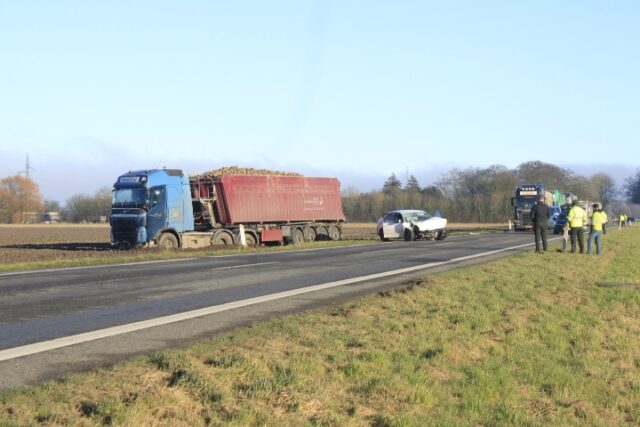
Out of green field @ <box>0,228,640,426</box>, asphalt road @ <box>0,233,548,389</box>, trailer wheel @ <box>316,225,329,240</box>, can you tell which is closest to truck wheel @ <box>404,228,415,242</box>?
trailer wheel @ <box>316,225,329,240</box>

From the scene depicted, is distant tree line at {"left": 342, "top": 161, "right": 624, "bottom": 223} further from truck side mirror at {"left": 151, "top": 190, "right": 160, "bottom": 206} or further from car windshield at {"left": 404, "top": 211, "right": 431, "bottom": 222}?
truck side mirror at {"left": 151, "top": 190, "right": 160, "bottom": 206}

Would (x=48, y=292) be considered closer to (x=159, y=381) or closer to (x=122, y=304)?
(x=122, y=304)

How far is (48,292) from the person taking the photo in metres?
13.0

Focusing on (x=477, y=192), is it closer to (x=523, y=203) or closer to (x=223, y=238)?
(x=523, y=203)

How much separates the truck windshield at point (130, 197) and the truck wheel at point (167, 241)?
1556 millimetres

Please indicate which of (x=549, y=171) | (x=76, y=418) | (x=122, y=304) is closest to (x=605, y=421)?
(x=76, y=418)

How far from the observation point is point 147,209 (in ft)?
97.6

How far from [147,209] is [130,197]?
95cm

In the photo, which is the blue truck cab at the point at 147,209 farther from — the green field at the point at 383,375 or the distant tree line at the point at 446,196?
the distant tree line at the point at 446,196

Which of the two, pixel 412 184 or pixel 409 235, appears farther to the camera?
pixel 412 184

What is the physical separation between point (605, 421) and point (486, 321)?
11.8 ft

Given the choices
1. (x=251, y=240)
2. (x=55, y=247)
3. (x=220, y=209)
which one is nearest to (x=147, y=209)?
(x=220, y=209)

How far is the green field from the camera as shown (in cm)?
544

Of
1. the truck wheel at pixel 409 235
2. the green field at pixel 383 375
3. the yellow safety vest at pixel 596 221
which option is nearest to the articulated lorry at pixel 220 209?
the truck wheel at pixel 409 235
